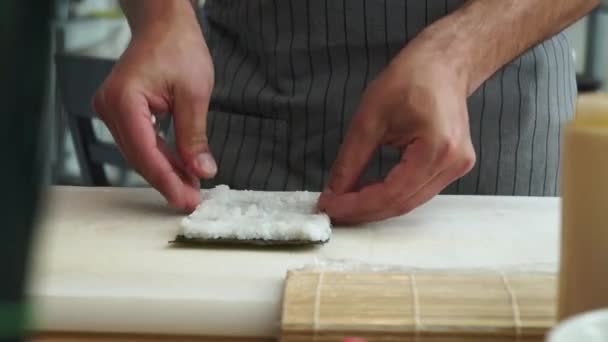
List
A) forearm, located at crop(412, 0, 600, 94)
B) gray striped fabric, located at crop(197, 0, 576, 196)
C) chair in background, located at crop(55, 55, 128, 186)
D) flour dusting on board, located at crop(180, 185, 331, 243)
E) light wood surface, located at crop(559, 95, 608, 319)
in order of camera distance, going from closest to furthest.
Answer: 1. light wood surface, located at crop(559, 95, 608, 319)
2. flour dusting on board, located at crop(180, 185, 331, 243)
3. forearm, located at crop(412, 0, 600, 94)
4. gray striped fabric, located at crop(197, 0, 576, 196)
5. chair in background, located at crop(55, 55, 128, 186)

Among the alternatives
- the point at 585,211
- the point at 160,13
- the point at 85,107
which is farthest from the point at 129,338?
the point at 85,107

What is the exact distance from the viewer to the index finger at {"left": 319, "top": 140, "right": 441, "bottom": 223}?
728 millimetres

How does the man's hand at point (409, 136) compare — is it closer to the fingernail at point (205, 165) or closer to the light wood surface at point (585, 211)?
the fingernail at point (205, 165)

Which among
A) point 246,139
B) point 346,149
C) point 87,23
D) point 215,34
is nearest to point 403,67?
point 346,149

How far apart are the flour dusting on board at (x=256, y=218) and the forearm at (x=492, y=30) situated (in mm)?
179

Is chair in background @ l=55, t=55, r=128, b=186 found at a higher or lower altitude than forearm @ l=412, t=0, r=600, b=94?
lower

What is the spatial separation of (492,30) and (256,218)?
290 mm

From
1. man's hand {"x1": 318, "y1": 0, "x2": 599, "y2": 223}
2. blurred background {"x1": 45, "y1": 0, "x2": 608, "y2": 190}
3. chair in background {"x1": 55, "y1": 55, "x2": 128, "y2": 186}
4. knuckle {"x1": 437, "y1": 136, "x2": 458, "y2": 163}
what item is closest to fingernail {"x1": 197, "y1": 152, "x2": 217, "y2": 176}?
man's hand {"x1": 318, "y1": 0, "x2": 599, "y2": 223}

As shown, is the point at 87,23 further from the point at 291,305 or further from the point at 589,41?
the point at 291,305

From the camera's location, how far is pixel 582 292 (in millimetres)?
432

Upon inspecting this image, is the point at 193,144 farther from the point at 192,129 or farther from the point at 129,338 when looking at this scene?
the point at 129,338

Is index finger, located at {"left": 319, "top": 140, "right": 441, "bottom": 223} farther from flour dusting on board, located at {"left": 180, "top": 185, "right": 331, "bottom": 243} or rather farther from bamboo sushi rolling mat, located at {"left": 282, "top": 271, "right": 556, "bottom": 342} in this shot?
bamboo sushi rolling mat, located at {"left": 282, "top": 271, "right": 556, "bottom": 342}

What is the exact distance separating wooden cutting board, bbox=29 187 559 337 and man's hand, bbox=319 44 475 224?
0.02 meters

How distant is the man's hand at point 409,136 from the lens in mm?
722
